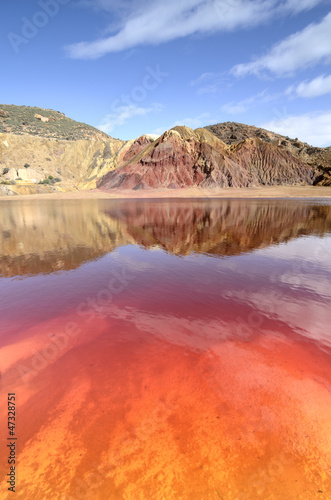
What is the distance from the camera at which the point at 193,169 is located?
206 ft

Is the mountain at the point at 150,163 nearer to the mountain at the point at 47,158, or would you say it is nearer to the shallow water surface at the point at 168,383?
the mountain at the point at 47,158

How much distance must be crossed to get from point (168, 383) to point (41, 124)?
368ft

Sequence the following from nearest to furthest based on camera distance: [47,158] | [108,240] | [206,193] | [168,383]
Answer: [168,383], [108,240], [206,193], [47,158]

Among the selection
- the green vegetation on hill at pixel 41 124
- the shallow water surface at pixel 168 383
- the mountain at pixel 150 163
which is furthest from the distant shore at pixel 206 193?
the shallow water surface at pixel 168 383

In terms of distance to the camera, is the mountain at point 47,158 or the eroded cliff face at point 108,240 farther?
the mountain at point 47,158

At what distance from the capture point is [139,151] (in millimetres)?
72625

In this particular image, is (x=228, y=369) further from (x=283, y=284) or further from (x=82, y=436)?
(x=283, y=284)

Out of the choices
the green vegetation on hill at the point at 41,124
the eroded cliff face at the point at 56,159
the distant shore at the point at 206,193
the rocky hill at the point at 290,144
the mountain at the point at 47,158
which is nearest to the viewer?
the distant shore at the point at 206,193

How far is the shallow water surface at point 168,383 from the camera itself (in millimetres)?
2361

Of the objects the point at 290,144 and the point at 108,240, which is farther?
the point at 290,144

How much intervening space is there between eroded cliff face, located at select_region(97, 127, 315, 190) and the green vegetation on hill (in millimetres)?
39735

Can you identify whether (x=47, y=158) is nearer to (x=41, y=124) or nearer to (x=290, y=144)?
(x=41, y=124)

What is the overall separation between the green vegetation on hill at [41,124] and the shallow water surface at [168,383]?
96.8 metres

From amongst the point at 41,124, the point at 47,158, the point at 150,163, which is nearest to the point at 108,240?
the point at 150,163
